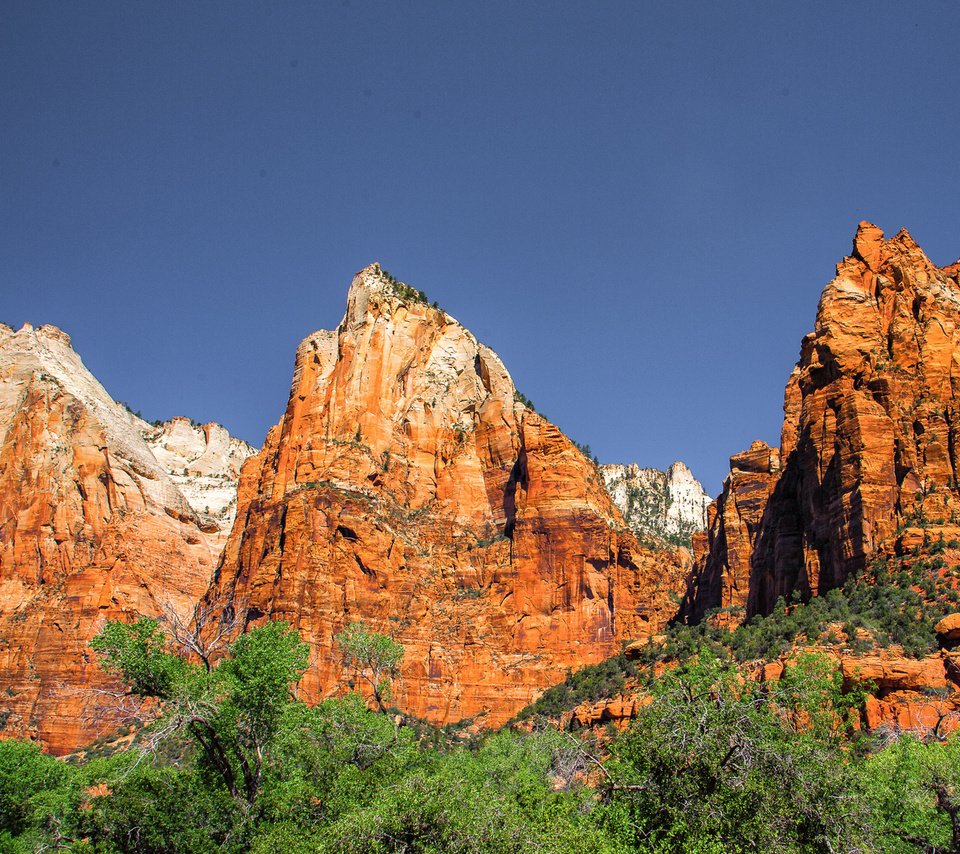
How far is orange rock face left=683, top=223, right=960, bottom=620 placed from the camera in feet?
197

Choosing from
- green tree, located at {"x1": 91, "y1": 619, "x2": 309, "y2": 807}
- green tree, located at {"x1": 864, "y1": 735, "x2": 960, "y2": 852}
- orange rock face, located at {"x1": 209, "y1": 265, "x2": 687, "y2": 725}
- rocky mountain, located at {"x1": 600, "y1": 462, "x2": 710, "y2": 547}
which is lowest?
green tree, located at {"x1": 864, "y1": 735, "x2": 960, "y2": 852}

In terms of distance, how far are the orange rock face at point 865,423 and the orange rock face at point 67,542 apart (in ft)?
190

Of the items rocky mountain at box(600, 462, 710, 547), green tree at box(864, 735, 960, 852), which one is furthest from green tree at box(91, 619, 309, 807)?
rocky mountain at box(600, 462, 710, 547)

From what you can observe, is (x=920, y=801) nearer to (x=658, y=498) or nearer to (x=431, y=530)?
(x=431, y=530)

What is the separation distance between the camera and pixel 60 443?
116 meters

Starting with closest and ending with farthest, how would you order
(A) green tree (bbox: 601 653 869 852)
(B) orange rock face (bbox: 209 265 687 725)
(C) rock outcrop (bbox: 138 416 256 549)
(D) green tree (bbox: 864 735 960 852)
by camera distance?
(A) green tree (bbox: 601 653 869 852) < (D) green tree (bbox: 864 735 960 852) < (B) orange rock face (bbox: 209 265 687 725) < (C) rock outcrop (bbox: 138 416 256 549)

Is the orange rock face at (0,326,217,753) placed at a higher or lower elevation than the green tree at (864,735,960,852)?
higher

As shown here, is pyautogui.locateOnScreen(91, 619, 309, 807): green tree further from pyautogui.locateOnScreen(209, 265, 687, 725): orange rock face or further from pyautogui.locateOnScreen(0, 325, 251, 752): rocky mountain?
pyautogui.locateOnScreen(0, 325, 251, 752): rocky mountain

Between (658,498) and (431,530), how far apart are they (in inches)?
3731

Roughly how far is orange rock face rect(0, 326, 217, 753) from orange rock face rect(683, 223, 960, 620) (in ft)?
190

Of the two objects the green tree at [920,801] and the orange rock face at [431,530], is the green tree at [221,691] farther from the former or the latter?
the orange rock face at [431,530]

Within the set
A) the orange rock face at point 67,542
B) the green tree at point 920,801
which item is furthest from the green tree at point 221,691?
the orange rock face at point 67,542

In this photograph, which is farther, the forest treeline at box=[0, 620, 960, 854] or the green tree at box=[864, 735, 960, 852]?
the green tree at box=[864, 735, 960, 852]

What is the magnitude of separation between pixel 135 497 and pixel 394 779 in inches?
3779
